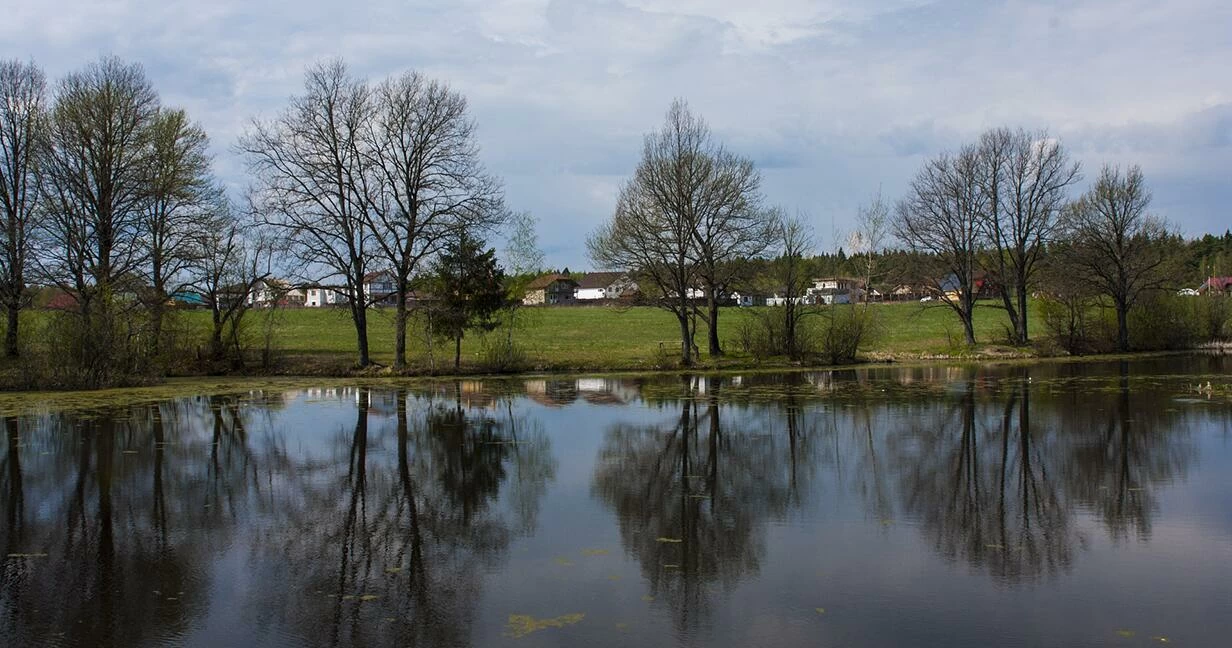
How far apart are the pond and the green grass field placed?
16.9 metres

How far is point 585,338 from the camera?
52500mm

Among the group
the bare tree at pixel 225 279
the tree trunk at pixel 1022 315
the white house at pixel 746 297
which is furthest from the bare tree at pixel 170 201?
the tree trunk at pixel 1022 315

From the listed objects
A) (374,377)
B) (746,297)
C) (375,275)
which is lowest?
(374,377)

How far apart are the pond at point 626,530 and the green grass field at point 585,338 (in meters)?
16.9

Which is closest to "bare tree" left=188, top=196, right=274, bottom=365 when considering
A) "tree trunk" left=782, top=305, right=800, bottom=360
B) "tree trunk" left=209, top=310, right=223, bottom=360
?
"tree trunk" left=209, top=310, right=223, bottom=360

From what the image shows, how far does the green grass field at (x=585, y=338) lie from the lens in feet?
124

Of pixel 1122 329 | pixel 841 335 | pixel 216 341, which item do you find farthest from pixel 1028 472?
pixel 1122 329

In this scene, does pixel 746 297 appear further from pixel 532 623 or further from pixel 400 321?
pixel 532 623

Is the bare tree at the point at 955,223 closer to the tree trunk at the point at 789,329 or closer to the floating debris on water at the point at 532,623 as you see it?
the tree trunk at the point at 789,329

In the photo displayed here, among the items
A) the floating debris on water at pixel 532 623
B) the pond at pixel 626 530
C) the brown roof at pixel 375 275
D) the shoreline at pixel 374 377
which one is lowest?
the floating debris on water at pixel 532 623

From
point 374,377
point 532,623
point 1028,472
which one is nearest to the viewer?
point 532,623

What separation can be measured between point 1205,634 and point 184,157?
1459 inches

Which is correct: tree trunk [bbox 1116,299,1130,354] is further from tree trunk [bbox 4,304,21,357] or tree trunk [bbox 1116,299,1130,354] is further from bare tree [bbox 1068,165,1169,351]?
tree trunk [bbox 4,304,21,357]

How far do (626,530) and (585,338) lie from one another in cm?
4199
